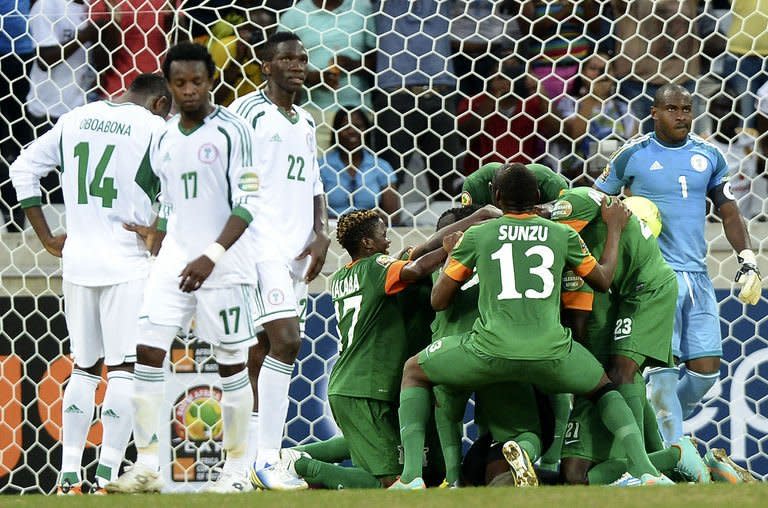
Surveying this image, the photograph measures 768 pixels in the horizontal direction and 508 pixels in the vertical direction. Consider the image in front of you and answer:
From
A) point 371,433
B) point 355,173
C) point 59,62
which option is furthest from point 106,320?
point 59,62

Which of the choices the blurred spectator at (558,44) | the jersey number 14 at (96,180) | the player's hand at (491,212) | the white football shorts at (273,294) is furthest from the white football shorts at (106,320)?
the blurred spectator at (558,44)

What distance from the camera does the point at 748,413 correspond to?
8219mm

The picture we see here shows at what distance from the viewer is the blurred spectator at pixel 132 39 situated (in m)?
8.48

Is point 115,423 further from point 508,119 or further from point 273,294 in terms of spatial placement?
point 508,119

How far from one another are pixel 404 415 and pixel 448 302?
19.9 inches

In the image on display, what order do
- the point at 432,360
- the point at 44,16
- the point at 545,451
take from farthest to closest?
1. the point at 44,16
2. the point at 545,451
3. the point at 432,360

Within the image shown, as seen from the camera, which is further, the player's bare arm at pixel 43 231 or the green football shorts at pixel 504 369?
the player's bare arm at pixel 43 231

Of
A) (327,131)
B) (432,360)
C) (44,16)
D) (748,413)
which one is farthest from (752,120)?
(44,16)

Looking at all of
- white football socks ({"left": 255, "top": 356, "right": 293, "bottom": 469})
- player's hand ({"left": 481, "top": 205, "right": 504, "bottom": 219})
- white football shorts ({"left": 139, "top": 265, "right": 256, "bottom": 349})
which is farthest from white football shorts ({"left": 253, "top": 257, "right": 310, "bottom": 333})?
player's hand ({"left": 481, "top": 205, "right": 504, "bottom": 219})

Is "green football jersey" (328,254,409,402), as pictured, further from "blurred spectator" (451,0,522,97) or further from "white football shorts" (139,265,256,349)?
"blurred spectator" (451,0,522,97)

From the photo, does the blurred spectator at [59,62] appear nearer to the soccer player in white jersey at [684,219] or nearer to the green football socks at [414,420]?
the soccer player in white jersey at [684,219]

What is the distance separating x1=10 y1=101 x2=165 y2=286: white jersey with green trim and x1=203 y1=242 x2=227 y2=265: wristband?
0.91 metres

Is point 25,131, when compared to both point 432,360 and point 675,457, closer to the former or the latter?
point 432,360

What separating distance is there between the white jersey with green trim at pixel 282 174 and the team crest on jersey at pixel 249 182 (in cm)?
74
